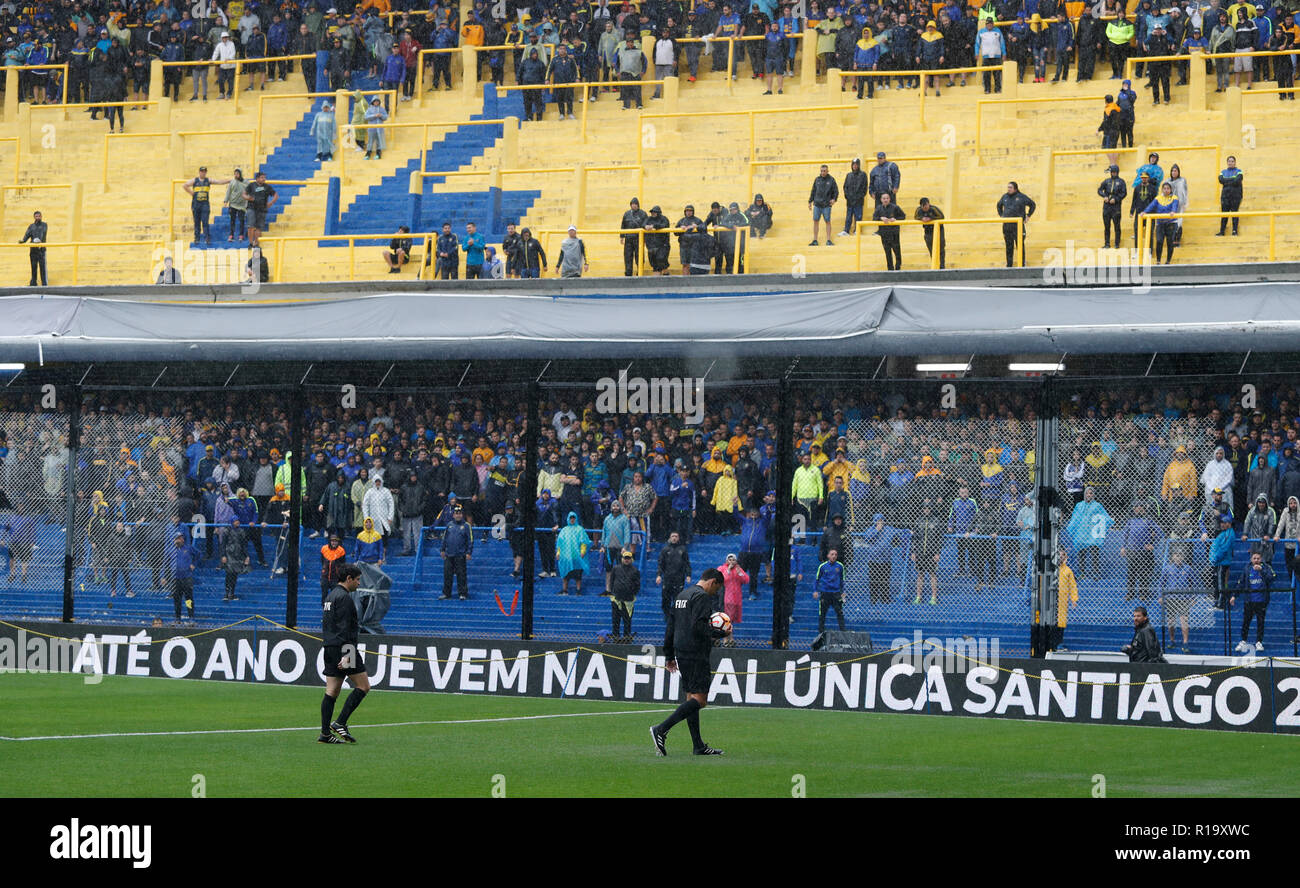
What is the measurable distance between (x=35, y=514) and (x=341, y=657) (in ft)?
31.7

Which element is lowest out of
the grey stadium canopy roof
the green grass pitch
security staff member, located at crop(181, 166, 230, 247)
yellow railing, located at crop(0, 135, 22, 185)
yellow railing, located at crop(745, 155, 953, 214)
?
the green grass pitch

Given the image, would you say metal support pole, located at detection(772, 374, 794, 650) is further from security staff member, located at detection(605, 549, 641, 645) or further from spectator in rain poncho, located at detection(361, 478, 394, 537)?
spectator in rain poncho, located at detection(361, 478, 394, 537)

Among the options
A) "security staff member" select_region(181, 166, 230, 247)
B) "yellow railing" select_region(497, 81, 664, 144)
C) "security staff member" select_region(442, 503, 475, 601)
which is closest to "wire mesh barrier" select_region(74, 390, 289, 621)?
"security staff member" select_region(442, 503, 475, 601)

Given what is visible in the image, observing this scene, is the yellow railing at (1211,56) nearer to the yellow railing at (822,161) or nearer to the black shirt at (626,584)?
the yellow railing at (822,161)

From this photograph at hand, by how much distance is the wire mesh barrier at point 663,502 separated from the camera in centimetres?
1998

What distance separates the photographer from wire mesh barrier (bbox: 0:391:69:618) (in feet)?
→ 81.5

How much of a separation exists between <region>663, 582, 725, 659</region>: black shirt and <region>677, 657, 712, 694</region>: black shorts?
5 centimetres

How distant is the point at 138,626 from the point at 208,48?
2319 cm

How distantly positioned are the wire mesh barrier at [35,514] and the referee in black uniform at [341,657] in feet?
29.7

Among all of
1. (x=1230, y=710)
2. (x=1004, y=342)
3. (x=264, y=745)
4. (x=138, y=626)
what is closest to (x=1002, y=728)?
(x=1230, y=710)

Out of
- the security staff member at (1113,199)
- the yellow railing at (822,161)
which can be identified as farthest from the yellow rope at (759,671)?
the yellow railing at (822,161)

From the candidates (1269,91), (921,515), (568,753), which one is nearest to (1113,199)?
(1269,91)

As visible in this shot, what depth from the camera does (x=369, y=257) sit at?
121 ft

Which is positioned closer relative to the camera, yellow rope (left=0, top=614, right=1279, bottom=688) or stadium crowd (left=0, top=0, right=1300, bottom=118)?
yellow rope (left=0, top=614, right=1279, bottom=688)
